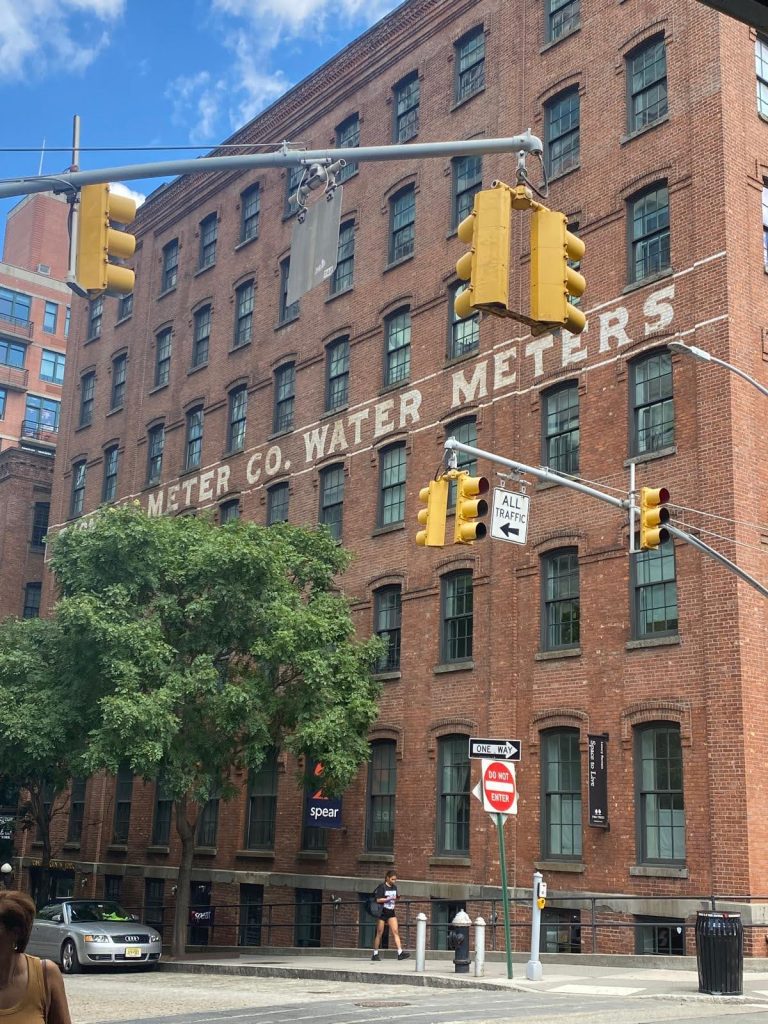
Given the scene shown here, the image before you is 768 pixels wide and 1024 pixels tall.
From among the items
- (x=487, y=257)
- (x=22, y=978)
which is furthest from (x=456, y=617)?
(x=22, y=978)

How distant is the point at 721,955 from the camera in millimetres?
16203

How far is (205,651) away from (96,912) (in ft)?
19.0

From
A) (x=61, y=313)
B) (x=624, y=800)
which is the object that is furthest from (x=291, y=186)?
(x=61, y=313)

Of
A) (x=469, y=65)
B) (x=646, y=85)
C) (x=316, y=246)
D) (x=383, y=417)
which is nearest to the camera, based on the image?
(x=316, y=246)

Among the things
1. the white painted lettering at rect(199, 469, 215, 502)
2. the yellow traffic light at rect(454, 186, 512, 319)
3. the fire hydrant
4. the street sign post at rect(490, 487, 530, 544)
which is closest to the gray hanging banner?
the yellow traffic light at rect(454, 186, 512, 319)

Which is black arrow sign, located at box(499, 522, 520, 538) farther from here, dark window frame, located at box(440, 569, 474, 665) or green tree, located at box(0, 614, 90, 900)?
green tree, located at box(0, 614, 90, 900)

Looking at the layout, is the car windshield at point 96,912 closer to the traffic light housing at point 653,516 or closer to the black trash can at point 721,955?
the black trash can at point 721,955

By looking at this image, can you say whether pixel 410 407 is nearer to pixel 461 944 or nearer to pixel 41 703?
pixel 41 703

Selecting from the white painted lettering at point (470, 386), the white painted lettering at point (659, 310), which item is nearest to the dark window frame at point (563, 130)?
the white painted lettering at point (659, 310)

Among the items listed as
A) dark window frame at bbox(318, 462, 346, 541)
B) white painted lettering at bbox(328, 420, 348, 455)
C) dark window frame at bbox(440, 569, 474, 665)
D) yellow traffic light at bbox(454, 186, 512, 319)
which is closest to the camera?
yellow traffic light at bbox(454, 186, 512, 319)

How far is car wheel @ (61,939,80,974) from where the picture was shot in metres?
23.3

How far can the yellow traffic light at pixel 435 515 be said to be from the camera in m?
16.2

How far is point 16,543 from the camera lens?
169 feet

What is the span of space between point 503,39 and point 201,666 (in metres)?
17.8
